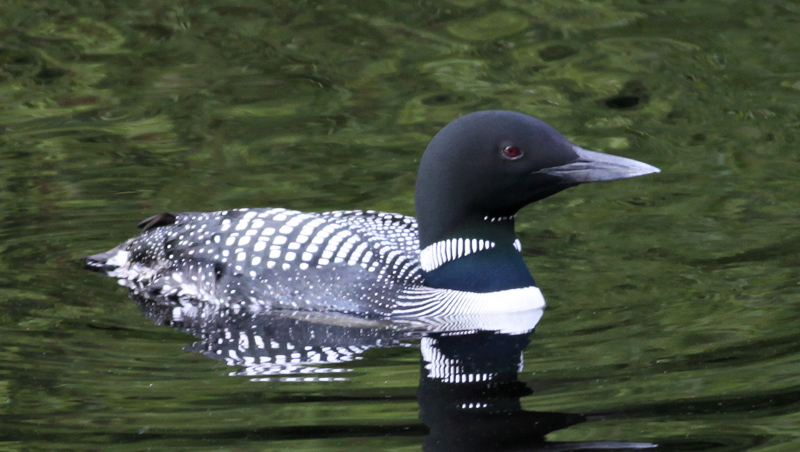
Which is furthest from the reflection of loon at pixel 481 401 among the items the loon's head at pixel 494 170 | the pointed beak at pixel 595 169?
the pointed beak at pixel 595 169

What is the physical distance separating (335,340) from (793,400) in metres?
1.69

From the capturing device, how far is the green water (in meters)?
4.21

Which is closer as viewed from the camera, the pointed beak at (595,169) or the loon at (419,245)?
the pointed beak at (595,169)

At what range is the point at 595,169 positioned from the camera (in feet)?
16.0

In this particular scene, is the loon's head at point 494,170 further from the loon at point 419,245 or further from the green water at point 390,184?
the green water at point 390,184

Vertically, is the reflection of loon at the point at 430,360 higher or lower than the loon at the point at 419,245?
lower

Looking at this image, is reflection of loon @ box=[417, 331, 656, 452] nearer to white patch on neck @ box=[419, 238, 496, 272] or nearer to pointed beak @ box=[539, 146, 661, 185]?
white patch on neck @ box=[419, 238, 496, 272]

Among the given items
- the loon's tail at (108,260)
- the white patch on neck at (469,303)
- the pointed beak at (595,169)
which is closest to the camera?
the pointed beak at (595,169)

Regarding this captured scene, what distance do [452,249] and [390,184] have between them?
5.57ft

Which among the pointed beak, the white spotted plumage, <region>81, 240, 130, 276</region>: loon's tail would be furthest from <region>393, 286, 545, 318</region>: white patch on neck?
<region>81, 240, 130, 276</region>: loon's tail

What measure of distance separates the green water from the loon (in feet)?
0.88

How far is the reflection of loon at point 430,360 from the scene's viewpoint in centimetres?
395

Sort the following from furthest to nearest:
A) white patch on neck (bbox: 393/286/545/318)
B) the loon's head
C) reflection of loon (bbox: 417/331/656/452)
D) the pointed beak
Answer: white patch on neck (bbox: 393/286/545/318)
the loon's head
the pointed beak
reflection of loon (bbox: 417/331/656/452)

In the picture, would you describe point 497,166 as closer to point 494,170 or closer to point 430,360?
point 494,170
